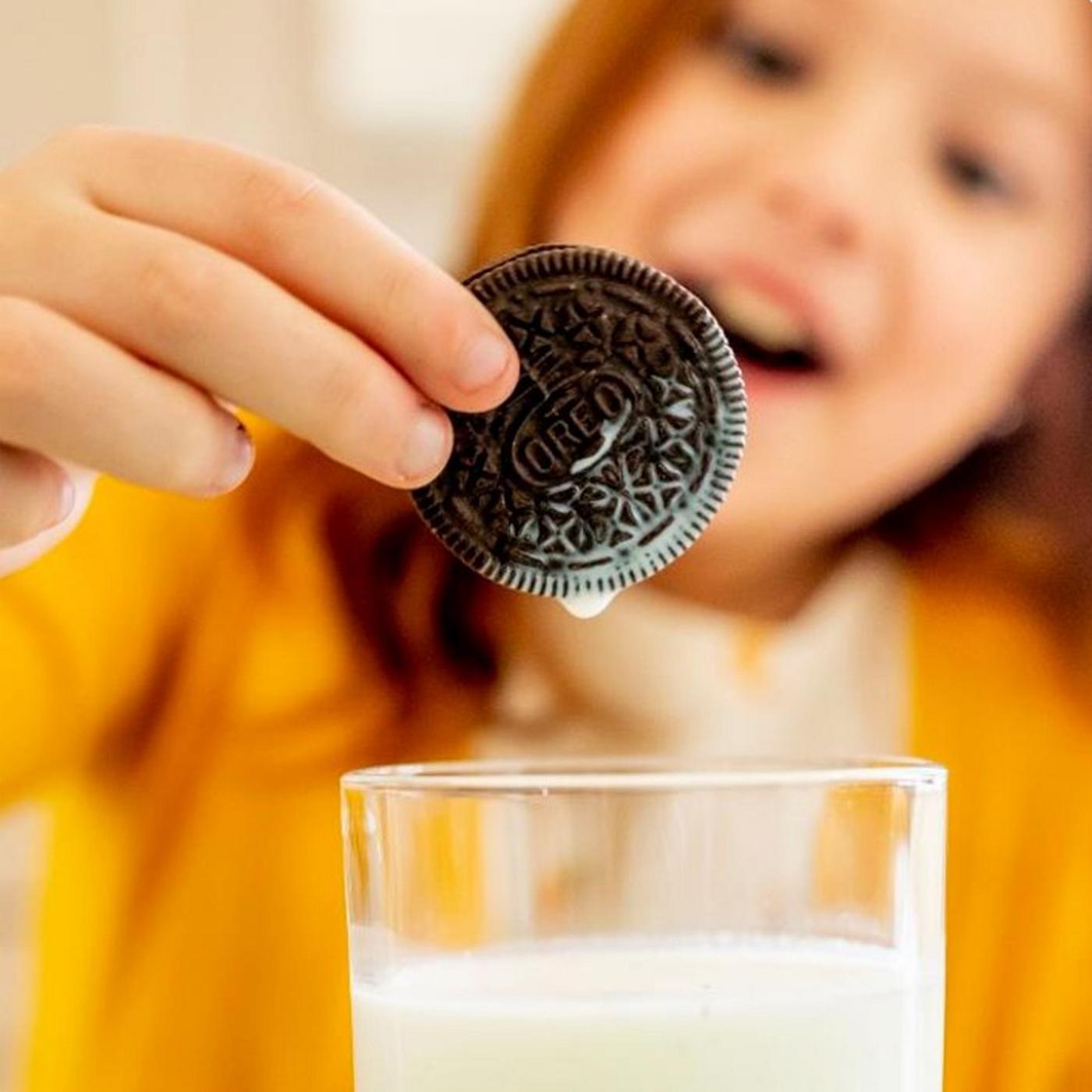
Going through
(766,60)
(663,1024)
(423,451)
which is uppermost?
(766,60)

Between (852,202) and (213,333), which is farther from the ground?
(852,202)

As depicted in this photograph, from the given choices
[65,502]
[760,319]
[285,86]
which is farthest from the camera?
[285,86]

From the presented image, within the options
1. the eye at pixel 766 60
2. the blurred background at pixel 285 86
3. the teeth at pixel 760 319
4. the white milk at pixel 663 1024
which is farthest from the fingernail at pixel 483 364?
the blurred background at pixel 285 86

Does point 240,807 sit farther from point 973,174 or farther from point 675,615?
point 973,174

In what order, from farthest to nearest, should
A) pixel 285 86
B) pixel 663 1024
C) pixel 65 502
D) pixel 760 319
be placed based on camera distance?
pixel 285 86
pixel 760 319
pixel 65 502
pixel 663 1024

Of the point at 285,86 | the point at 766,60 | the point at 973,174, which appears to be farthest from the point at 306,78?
the point at 973,174

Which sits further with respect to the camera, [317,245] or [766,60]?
[766,60]

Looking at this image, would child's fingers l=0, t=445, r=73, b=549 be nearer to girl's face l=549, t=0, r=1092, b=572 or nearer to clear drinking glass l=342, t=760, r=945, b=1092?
clear drinking glass l=342, t=760, r=945, b=1092

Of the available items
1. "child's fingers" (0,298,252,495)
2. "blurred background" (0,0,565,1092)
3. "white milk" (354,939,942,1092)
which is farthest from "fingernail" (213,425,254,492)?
"blurred background" (0,0,565,1092)
